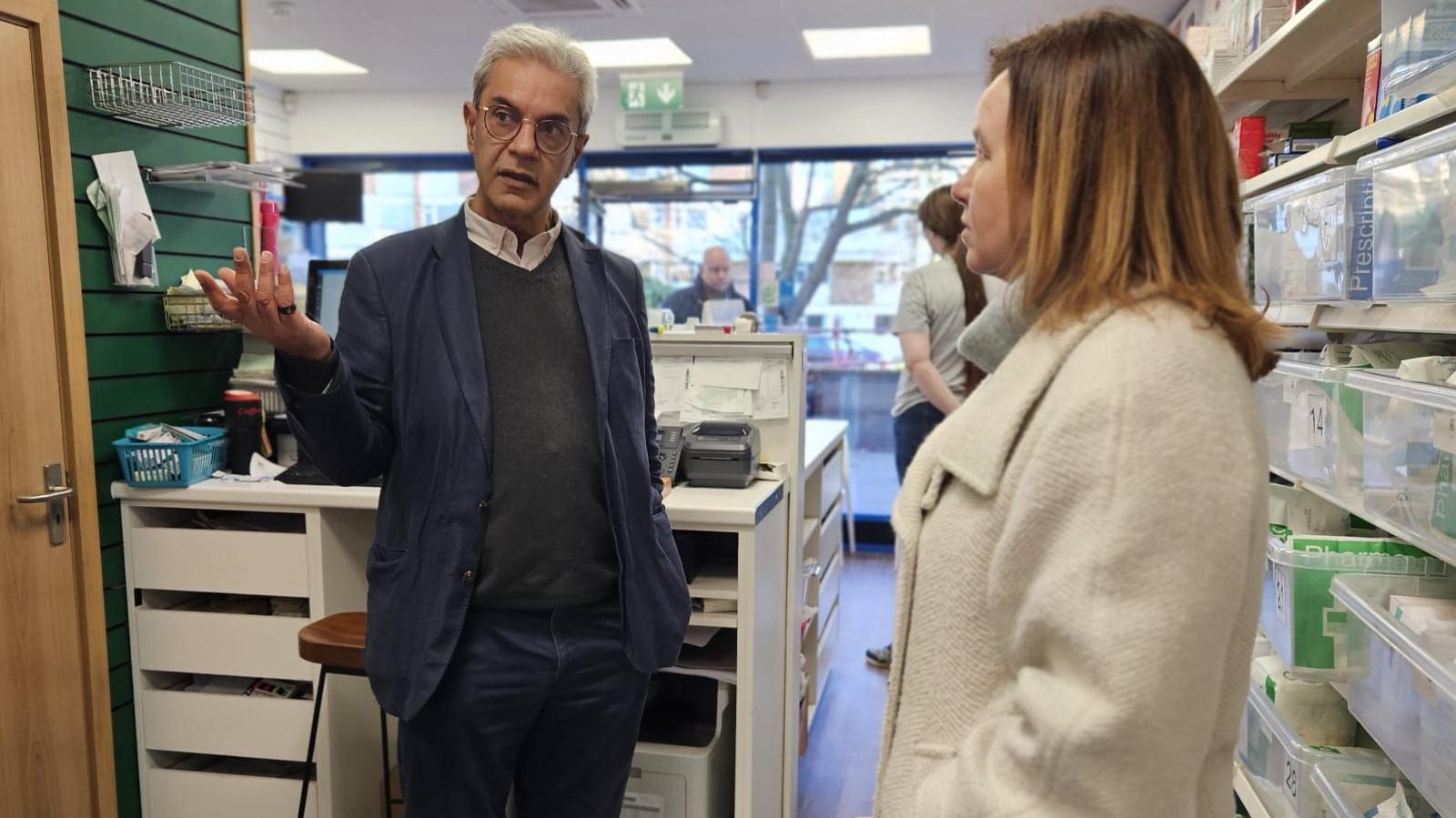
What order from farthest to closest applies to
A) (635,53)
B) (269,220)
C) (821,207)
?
(821,207) → (635,53) → (269,220)

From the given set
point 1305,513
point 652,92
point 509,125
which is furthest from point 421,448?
point 652,92

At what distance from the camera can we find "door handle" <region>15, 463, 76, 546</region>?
213 centimetres

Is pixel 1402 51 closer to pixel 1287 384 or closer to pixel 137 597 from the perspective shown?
pixel 1287 384

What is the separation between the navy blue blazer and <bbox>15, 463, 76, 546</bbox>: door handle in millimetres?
1087

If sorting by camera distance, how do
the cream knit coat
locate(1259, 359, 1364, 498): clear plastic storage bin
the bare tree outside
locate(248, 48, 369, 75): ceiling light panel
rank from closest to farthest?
the cream knit coat
locate(1259, 359, 1364, 498): clear plastic storage bin
locate(248, 48, 369, 75): ceiling light panel
the bare tree outside

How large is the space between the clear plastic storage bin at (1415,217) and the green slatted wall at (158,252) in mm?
2522

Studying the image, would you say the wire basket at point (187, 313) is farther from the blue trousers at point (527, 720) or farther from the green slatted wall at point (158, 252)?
the blue trousers at point (527, 720)

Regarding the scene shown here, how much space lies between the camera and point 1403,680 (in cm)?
155

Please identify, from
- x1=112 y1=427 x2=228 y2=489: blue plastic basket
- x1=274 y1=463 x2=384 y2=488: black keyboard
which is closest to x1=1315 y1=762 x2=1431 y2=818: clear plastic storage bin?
x1=274 y1=463 x2=384 y2=488: black keyboard

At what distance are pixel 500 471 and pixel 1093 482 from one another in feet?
3.10

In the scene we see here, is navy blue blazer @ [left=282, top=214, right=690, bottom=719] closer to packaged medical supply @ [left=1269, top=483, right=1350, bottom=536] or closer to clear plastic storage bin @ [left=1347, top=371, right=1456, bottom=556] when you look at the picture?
clear plastic storage bin @ [left=1347, top=371, right=1456, bottom=556]

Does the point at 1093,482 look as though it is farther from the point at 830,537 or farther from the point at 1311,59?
the point at 830,537

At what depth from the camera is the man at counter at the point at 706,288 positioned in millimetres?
5719

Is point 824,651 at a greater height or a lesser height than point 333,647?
lesser
